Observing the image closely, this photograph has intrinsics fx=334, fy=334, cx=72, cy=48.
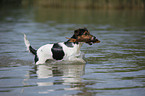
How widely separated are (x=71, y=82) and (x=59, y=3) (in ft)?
122

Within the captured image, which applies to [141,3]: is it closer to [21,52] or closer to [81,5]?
[81,5]

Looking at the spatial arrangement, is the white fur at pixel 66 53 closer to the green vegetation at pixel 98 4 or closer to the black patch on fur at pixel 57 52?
the black patch on fur at pixel 57 52

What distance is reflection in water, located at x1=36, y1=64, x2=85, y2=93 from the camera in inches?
278

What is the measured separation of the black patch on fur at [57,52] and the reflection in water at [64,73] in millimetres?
271

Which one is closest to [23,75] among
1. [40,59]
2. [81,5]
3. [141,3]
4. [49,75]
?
[49,75]

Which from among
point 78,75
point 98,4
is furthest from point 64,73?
point 98,4

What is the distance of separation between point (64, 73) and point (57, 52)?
97 centimetres

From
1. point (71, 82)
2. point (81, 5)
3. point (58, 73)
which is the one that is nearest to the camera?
point (71, 82)

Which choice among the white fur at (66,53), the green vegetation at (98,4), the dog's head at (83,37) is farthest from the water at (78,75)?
the green vegetation at (98,4)

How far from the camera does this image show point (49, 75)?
313 inches

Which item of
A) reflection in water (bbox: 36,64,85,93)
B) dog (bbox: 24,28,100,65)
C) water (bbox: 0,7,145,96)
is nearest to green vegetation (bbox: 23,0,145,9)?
water (bbox: 0,7,145,96)

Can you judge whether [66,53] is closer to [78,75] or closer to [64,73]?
[64,73]

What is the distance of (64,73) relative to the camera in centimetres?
818

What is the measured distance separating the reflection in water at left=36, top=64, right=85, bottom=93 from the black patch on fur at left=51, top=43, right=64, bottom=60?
0.89 feet
